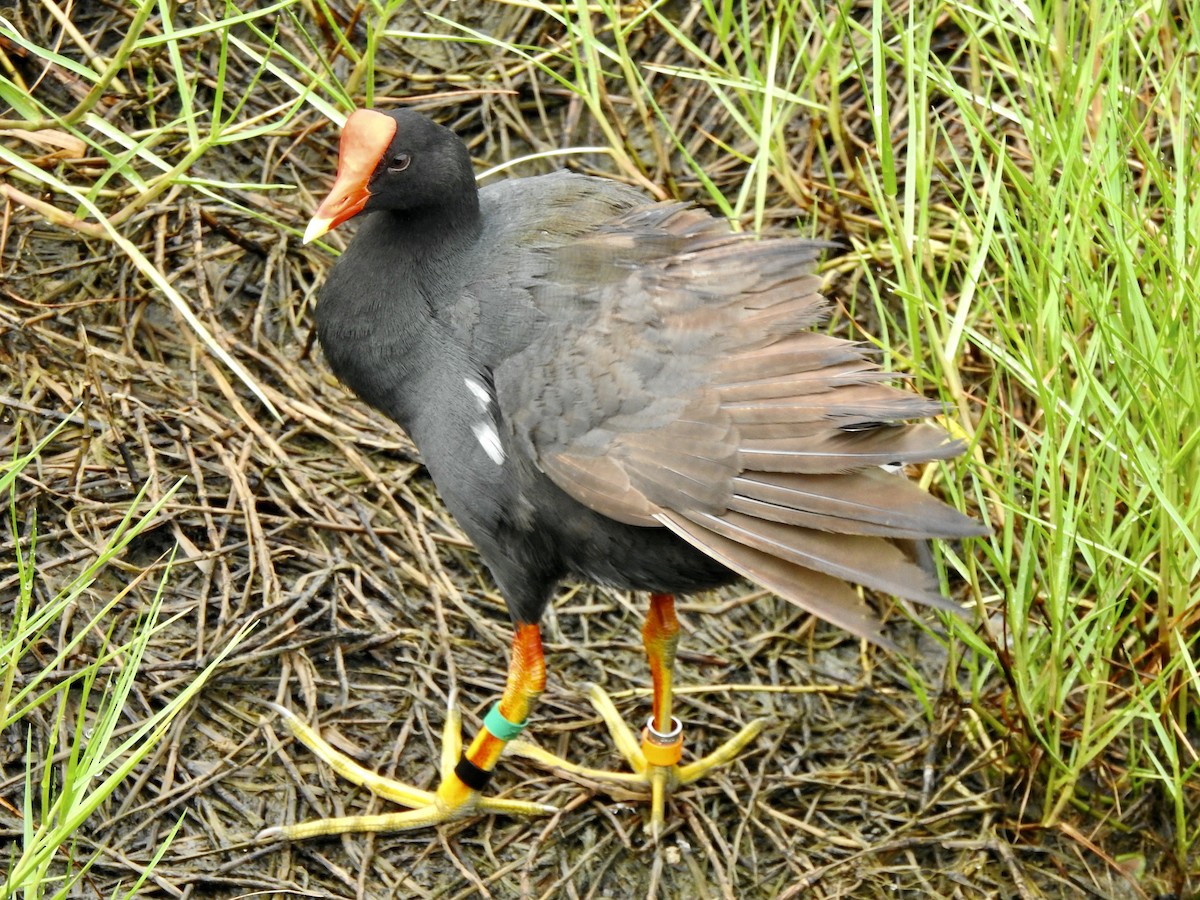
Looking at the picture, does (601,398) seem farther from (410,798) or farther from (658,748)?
(410,798)

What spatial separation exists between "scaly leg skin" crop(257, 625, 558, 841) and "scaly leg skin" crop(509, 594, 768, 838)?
17cm

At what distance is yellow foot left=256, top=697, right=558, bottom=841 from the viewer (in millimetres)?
3184

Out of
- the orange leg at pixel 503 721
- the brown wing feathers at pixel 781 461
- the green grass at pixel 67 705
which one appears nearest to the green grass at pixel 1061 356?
the brown wing feathers at pixel 781 461

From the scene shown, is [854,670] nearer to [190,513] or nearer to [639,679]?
[639,679]

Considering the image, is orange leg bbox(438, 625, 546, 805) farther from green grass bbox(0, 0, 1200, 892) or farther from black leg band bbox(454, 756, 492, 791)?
green grass bbox(0, 0, 1200, 892)

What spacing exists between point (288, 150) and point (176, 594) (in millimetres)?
1291

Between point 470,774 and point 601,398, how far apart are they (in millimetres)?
975

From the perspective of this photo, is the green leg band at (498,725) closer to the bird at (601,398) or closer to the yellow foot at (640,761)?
the bird at (601,398)

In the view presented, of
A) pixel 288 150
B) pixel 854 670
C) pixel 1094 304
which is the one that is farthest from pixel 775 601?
pixel 288 150

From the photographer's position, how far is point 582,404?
9.09 feet

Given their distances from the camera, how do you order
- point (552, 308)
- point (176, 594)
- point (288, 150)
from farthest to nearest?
point (288, 150) < point (176, 594) < point (552, 308)

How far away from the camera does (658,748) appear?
129 inches

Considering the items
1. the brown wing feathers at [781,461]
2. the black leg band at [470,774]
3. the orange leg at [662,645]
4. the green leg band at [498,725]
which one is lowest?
the black leg band at [470,774]

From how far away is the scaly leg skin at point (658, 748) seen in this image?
10.8 ft
